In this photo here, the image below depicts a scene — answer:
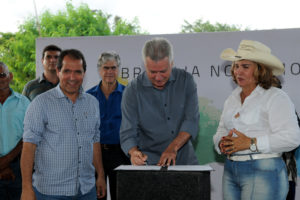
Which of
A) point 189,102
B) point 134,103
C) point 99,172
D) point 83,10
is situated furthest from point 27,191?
point 83,10

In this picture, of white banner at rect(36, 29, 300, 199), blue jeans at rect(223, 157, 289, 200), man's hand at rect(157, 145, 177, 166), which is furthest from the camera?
white banner at rect(36, 29, 300, 199)

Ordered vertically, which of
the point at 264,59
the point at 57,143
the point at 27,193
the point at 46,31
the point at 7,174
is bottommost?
the point at 7,174

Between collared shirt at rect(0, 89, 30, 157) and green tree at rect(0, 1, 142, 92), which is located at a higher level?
green tree at rect(0, 1, 142, 92)

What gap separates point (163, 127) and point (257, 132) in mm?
636

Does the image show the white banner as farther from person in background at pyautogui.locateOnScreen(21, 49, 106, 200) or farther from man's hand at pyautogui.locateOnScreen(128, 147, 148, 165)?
man's hand at pyautogui.locateOnScreen(128, 147, 148, 165)

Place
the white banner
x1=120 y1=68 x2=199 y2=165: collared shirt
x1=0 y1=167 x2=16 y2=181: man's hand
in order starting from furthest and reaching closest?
1. the white banner
2. x1=0 y1=167 x2=16 y2=181: man's hand
3. x1=120 y1=68 x2=199 y2=165: collared shirt

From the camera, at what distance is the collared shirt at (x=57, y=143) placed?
2340mm

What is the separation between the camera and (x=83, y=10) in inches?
1003

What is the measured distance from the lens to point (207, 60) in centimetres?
480

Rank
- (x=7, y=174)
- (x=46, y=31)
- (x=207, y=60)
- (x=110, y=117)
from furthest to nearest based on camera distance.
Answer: (x=46, y=31)
(x=207, y=60)
(x=110, y=117)
(x=7, y=174)

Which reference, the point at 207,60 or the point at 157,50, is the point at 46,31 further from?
the point at 157,50

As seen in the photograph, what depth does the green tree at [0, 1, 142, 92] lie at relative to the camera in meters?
23.2

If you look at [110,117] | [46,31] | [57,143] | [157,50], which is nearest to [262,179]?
[157,50]

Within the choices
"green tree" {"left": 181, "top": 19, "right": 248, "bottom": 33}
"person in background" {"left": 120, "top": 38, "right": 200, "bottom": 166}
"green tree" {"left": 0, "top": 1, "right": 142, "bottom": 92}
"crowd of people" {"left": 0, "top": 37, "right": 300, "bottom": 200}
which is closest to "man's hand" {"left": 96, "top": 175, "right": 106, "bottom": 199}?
"crowd of people" {"left": 0, "top": 37, "right": 300, "bottom": 200}
